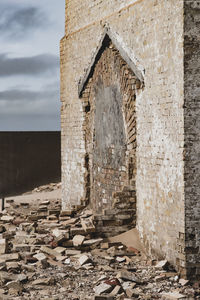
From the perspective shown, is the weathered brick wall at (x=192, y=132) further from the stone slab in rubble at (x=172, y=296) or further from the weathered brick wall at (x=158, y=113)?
the stone slab in rubble at (x=172, y=296)

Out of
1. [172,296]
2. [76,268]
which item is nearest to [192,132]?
[172,296]

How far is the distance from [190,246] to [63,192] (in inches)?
213

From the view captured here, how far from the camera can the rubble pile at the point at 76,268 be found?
626 cm

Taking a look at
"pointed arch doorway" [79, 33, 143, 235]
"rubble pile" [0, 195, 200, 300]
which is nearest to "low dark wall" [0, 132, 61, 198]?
"pointed arch doorway" [79, 33, 143, 235]

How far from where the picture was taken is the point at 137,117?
26.8 feet

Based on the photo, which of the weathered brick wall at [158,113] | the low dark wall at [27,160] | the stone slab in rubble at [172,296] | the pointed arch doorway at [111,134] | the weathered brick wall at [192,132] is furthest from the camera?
the low dark wall at [27,160]

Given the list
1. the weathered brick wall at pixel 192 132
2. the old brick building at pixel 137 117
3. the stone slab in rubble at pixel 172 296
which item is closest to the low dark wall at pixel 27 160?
the old brick building at pixel 137 117

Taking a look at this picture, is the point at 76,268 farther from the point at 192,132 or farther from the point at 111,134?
the point at 111,134

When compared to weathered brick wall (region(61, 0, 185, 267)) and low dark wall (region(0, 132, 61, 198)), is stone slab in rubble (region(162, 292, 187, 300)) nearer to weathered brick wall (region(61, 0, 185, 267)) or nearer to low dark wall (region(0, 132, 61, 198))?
weathered brick wall (region(61, 0, 185, 267))

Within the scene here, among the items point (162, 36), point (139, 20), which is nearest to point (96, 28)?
point (139, 20)

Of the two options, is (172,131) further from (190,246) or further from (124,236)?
(124,236)

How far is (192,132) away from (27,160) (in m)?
11.1

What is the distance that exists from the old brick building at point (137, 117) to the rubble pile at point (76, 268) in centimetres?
38

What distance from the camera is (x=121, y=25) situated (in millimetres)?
8617
